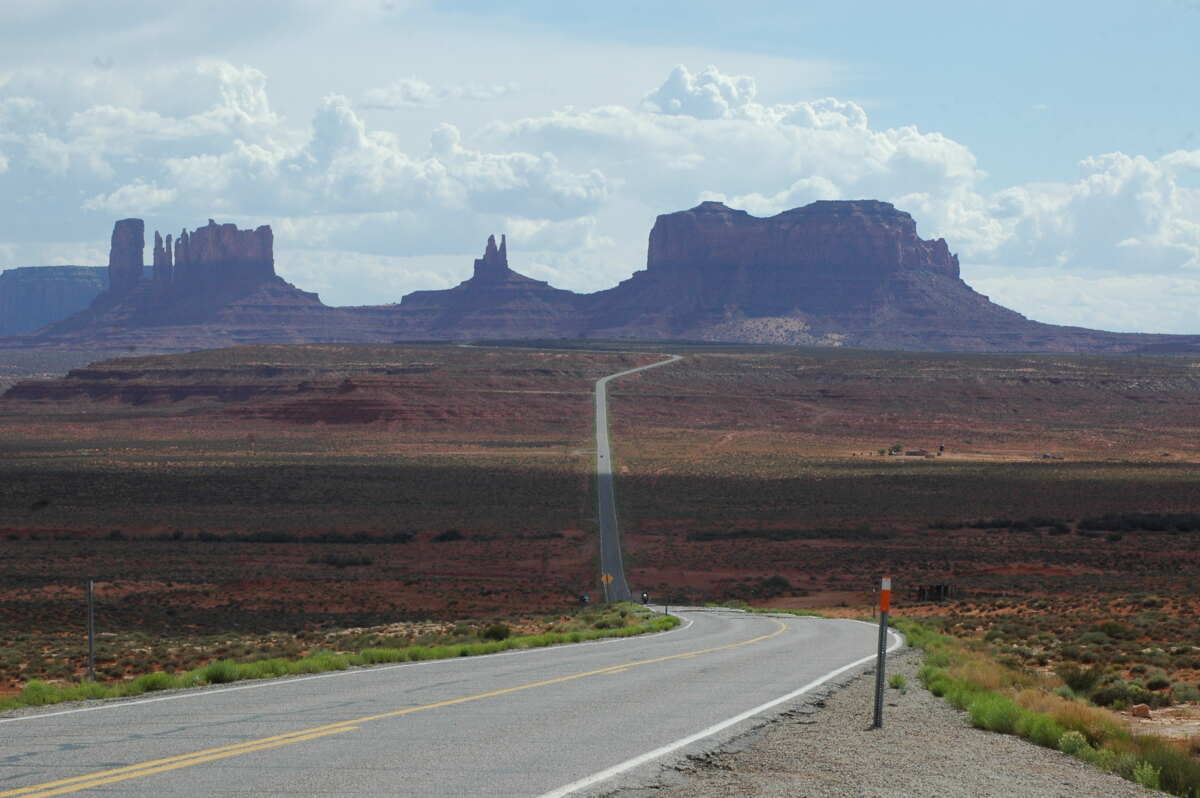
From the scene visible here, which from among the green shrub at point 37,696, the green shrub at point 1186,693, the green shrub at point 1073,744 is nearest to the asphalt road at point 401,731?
the green shrub at point 37,696

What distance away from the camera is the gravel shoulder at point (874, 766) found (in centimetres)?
934

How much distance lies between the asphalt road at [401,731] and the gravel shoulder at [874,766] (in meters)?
0.45

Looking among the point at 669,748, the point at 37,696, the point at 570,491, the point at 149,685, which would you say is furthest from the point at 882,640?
the point at 570,491

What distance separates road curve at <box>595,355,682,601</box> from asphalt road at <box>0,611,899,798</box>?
29.9 m

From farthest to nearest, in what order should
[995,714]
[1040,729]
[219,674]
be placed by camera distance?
[219,674], [995,714], [1040,729]

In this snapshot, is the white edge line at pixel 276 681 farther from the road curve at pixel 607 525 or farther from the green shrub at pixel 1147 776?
the road curve at pixel 607 525

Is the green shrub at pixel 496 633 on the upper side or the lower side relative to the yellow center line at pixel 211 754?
lower

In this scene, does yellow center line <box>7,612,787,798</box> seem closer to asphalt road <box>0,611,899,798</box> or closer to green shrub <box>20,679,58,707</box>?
asphalt road <box>0,611,899,798</box>

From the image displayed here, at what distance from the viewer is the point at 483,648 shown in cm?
2195

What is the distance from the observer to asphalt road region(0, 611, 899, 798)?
8.92 meters

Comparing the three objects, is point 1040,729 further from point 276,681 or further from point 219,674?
point 219,674

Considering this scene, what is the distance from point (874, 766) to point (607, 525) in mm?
53559

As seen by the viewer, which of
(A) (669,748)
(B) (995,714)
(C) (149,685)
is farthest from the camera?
(C) (149,685)

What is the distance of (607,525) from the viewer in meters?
63.9
